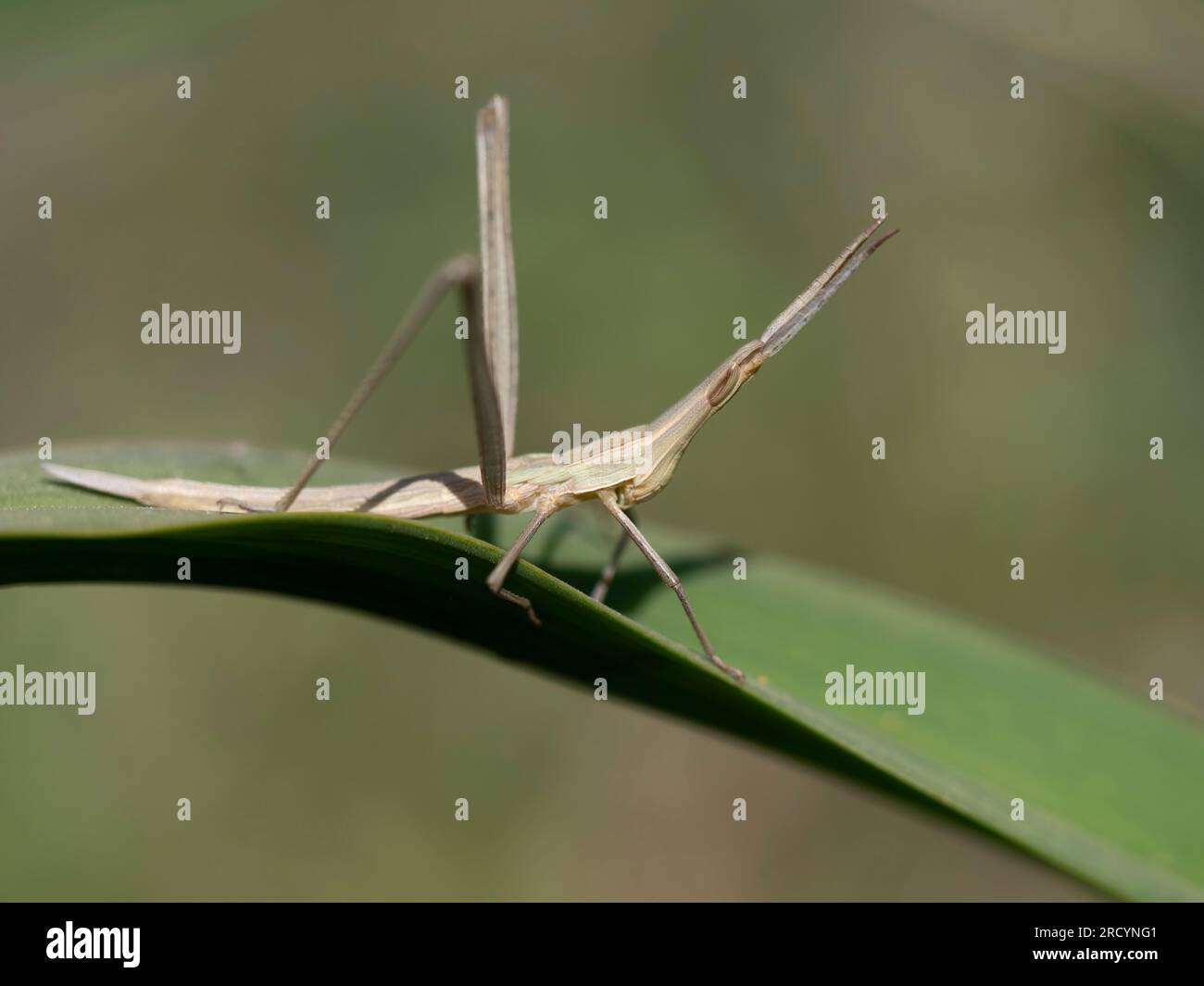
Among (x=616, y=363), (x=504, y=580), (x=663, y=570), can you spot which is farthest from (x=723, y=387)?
(x=616, y=363)

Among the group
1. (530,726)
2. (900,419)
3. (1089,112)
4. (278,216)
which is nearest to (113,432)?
(278,216)

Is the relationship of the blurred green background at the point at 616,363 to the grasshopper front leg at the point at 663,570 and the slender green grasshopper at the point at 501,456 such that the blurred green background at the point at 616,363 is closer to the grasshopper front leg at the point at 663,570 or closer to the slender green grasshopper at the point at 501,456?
the slender green grasshopper at the point at 501,456

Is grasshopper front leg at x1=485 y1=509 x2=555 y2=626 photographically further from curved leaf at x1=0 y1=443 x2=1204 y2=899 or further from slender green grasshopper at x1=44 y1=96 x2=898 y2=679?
slender green grasshopper at x1=44 y1=96 x2=898 y2=679

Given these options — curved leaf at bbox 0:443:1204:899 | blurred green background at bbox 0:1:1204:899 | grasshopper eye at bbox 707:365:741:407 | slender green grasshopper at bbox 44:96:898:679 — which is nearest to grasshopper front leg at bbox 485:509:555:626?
curved leaf at bbox 0:443:1204:899

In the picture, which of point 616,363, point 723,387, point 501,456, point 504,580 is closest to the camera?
point 504,580

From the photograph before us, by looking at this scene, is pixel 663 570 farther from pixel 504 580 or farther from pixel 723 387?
pixel 504 580

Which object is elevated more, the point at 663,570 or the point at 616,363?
the point at 616,363

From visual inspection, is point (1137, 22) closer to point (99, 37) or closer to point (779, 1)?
point (99, 37)
